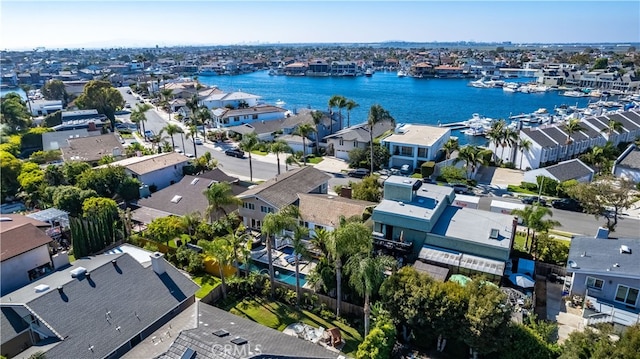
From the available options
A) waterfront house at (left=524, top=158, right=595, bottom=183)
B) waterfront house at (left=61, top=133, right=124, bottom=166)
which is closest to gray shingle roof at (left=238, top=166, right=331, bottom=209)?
waterfront house at (left=524, top=158, right=595, bottom=183)

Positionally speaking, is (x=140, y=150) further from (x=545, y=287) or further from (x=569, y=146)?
(x=569, y=146)

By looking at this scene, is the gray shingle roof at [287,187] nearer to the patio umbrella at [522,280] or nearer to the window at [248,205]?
the window at [248,205]

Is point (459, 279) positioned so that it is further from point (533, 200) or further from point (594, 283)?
point (533, 200)

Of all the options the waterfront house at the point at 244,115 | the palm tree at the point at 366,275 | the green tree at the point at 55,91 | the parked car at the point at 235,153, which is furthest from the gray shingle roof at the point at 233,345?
the green tree at the point at 55,91

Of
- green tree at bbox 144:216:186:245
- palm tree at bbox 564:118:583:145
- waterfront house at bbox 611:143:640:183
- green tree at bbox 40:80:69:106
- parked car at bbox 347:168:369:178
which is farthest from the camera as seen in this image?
green tree at bbox 40:80:69:106

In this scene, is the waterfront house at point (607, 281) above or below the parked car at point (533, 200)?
above

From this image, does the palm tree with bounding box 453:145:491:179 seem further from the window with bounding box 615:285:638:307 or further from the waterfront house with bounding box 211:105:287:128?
the waterfront house with bounding box 211:105:287:128

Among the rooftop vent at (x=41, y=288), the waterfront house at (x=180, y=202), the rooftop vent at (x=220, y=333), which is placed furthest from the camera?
the waterfront house at (x=180, y=202)
